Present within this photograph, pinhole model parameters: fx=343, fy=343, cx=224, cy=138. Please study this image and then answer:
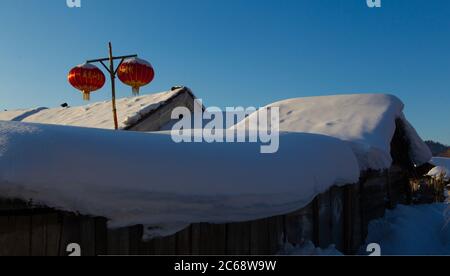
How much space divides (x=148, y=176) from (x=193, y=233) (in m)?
0.73

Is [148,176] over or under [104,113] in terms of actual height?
under

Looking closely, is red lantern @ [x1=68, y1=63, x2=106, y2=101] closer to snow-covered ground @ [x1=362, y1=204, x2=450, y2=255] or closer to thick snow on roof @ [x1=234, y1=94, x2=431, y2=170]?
Result: thick snow on roof @ [x1=234, y1=94, x2=431, y2=170]

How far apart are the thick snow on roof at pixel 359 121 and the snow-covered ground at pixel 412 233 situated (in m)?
1.13

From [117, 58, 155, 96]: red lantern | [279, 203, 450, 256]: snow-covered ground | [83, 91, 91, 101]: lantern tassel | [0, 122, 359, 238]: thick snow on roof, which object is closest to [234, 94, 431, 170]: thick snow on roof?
[279, 203, 450, 256]: snow-covered ground

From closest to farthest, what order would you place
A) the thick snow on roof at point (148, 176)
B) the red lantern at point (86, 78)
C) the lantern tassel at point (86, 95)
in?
the thick snow on roof at point (148, 176) → the red lantern at point (86, 78) → the lantern tassel at point (86, 95)

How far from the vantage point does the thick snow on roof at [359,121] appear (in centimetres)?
561

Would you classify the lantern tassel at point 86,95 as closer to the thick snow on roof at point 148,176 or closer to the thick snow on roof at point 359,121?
the thick snow on roof at point 359,121

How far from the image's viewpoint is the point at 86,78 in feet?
29.9

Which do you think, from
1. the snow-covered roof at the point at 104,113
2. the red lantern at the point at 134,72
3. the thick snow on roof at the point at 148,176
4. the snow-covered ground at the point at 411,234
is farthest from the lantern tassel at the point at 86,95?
the snow-covered ground at the point at 411,234

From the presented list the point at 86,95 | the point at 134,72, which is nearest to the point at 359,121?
the point at 134,72

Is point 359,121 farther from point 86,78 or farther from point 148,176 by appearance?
point 86,78

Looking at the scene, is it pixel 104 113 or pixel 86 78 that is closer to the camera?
pixel 86 78

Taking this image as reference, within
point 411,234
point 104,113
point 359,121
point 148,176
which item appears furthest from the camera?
point 104,113
